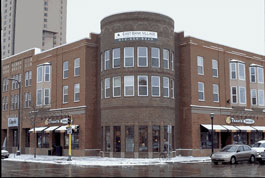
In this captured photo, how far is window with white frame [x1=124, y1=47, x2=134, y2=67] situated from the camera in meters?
36.2

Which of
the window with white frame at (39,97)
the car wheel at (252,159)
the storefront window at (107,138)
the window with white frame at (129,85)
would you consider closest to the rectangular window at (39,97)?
the window with white frame at (39,97)

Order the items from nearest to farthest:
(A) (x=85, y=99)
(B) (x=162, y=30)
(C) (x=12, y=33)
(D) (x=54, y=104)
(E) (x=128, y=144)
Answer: (E) (x=128, y=144) → (B) (x=162, y=30) → (A) (x=85, y=99) → (D) (x=54, y=104) → (C) (x=12, y=33)

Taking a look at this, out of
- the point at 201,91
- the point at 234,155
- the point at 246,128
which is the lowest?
the point at 234,155

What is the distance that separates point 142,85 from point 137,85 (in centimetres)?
52

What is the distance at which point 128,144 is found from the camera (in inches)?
1377

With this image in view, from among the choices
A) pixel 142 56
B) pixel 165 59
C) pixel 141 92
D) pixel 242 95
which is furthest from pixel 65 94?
pixel 242 95

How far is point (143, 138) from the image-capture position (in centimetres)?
3494

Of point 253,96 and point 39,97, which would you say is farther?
point 253,96

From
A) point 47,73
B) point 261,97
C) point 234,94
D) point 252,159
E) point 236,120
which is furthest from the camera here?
point 261,97

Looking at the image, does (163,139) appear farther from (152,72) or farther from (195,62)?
(195,62)

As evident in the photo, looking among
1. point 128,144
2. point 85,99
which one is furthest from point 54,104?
point 128,144

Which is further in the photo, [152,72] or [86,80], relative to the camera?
[86,80]

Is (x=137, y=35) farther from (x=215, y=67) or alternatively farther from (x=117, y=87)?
(x=215, y=67)

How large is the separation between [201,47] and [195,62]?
213 cm
